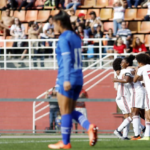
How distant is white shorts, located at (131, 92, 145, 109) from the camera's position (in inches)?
465

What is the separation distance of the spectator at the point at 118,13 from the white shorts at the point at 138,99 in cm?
875

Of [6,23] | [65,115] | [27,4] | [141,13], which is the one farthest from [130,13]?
[65,115]

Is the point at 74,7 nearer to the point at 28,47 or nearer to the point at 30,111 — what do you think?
the point at 28,47

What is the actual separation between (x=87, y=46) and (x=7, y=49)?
344 centimetres

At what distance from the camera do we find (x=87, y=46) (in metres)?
19.1

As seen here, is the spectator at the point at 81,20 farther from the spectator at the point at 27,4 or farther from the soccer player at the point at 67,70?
the soccer player at the point at 67,70

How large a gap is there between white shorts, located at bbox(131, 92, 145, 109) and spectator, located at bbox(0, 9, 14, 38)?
1003cm

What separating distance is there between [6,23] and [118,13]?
4.05 meters

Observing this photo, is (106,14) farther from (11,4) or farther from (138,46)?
(138,46)

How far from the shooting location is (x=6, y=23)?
70.1ft

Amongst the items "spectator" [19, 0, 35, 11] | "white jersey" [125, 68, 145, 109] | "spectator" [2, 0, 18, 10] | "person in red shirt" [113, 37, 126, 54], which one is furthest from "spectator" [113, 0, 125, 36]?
"white jersey" [125, 68, 145, 109]

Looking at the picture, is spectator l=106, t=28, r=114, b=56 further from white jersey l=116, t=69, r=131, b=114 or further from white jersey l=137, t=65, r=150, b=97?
white jersey l=137, t=65, r=150, b=97

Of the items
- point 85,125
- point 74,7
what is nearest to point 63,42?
point 85,125

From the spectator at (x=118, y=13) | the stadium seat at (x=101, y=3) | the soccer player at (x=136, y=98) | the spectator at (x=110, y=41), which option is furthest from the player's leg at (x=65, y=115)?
the stadium seat at (x=101, y=3)
